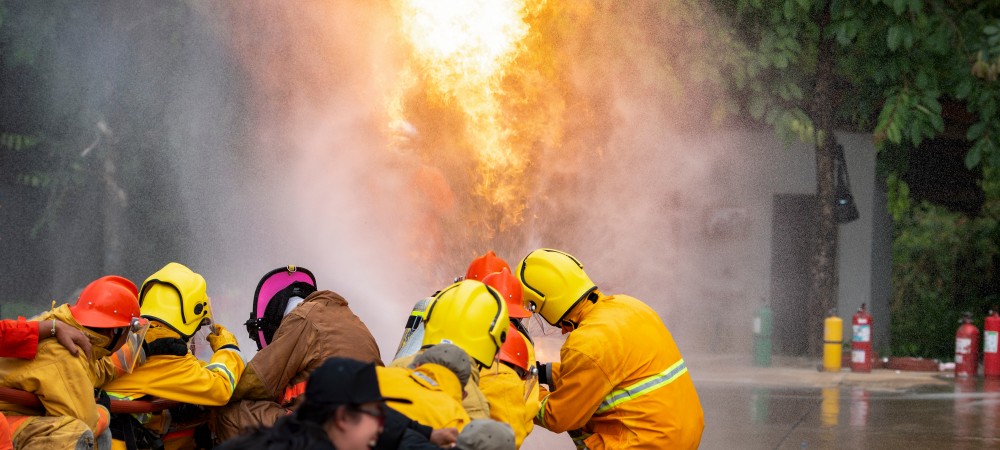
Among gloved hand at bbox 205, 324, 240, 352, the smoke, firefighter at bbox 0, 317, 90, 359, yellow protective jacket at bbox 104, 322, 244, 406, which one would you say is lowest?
yellow protective jacket at bbox 104, 322, 244, 406

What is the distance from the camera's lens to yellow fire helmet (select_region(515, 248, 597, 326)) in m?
4.27

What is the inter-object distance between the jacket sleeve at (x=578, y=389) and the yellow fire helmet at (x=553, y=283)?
216 millimetres

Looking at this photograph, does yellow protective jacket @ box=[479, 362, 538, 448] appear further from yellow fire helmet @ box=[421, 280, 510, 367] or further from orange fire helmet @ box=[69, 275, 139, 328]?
orange fire helmet @ box=[69, 275, 139, 328]

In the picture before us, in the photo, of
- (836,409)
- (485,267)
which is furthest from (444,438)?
(836,409)

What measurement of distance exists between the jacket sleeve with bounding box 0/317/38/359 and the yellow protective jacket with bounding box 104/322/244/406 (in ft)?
1.70

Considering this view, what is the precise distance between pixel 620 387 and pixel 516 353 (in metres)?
0.40

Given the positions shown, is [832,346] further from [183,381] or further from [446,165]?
[183,381]

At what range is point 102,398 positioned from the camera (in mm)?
4242

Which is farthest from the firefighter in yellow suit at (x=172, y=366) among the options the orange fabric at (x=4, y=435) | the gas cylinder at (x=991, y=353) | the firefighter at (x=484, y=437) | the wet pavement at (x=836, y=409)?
the gas cylinder at (x=991, y=353)

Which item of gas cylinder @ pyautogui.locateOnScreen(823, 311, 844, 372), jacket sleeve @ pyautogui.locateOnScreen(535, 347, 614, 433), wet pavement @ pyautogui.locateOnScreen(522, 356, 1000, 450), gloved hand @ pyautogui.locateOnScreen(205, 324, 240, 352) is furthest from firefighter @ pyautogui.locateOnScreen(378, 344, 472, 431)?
gas cylinder @ pyautogui.locateOnScreen(823, 311, 844, 372)

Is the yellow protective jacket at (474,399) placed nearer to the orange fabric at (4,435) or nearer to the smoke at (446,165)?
the orange fabric at (4,435)

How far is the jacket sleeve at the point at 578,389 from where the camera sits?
13.4ft

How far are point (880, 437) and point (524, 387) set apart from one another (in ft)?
18.3

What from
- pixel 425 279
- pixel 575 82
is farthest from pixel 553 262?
pixel 575 82
